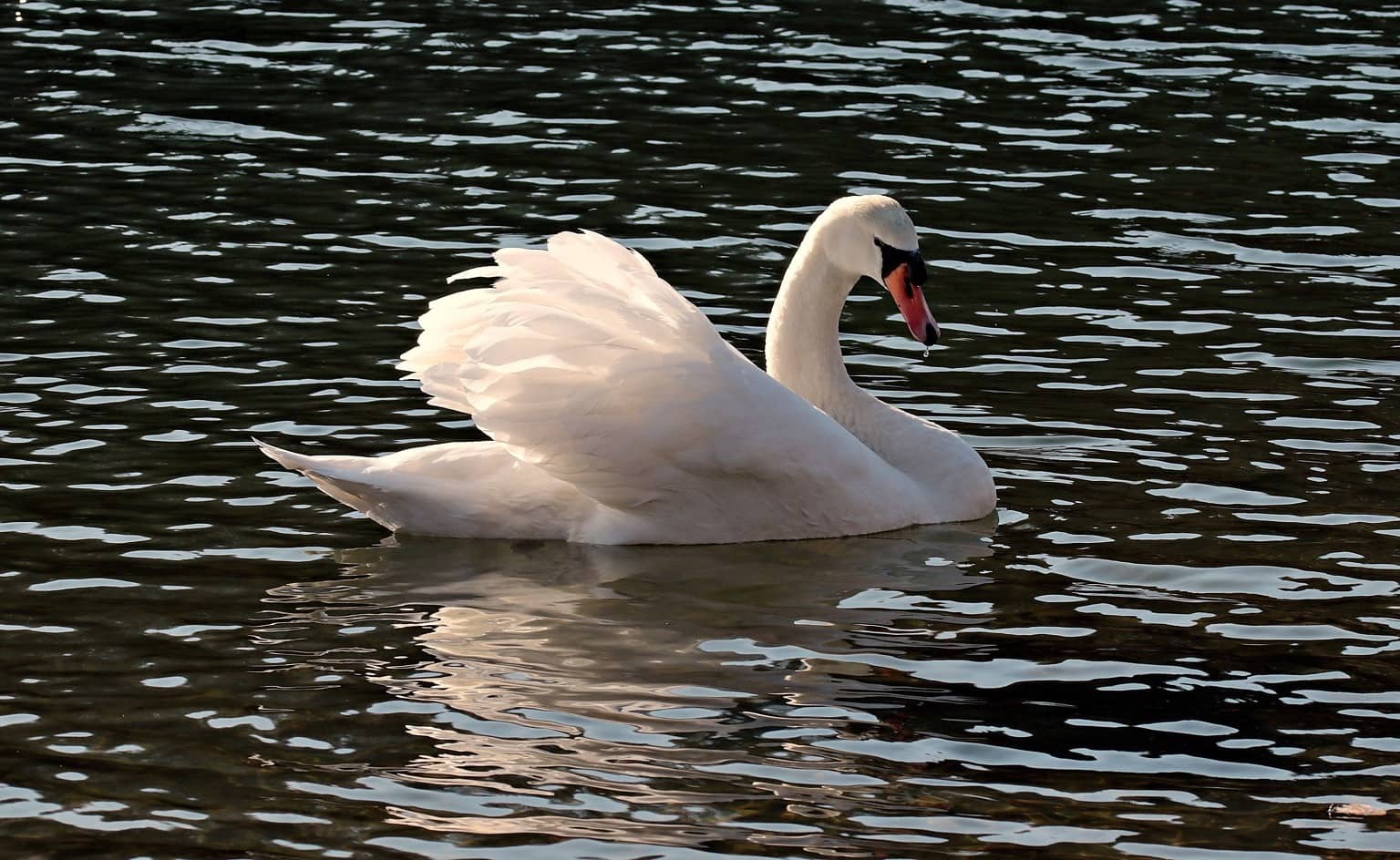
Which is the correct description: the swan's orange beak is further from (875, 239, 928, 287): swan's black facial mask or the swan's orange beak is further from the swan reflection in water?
the swan reflection in water

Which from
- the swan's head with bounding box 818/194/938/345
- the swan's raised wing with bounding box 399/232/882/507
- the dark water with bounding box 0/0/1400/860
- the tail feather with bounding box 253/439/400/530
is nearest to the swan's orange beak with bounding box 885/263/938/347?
the swan's head with bounding box 818/194/938/345

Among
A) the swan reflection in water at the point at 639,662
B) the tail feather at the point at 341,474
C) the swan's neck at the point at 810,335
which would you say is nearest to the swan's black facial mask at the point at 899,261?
the swan's neck at the point at 810,335

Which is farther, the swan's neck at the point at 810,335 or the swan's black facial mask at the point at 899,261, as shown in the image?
the swan's neck at the point at 810,335

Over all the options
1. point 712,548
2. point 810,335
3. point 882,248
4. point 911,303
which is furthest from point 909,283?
point 712,548

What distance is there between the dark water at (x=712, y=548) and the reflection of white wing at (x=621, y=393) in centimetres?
36

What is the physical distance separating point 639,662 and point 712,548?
5.65ft

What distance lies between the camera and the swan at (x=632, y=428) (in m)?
9.94

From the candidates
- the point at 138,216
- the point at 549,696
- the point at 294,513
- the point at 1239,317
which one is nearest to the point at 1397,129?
the point at 1239,317

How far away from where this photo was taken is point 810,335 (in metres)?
11.0

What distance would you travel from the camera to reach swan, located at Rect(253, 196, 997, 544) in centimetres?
994

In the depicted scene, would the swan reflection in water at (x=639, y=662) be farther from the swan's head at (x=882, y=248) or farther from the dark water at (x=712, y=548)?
the swan's head at (x=882, y=248)

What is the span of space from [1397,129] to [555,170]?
661 cm

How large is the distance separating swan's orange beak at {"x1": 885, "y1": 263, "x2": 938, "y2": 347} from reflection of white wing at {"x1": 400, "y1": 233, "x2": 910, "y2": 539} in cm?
73

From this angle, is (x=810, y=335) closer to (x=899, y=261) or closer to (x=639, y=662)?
(x=899, y=261)
